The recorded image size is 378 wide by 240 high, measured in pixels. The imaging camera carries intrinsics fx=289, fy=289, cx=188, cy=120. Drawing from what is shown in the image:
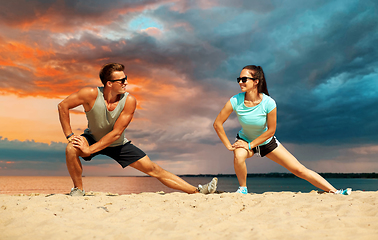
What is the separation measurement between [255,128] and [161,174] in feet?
6.89

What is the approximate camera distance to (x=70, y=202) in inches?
172

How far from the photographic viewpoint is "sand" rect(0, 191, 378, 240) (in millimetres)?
2959

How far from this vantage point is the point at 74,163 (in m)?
5.46

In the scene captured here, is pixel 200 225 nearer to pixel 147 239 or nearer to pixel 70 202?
pixel 147 239

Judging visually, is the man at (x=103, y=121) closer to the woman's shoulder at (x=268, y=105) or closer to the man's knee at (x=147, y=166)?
the man's knee at (x=147, y=166)

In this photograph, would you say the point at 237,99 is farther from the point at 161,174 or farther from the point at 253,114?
the point at 161,174

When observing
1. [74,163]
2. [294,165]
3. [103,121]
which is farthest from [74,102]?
[294,165]

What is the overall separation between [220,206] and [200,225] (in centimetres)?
81

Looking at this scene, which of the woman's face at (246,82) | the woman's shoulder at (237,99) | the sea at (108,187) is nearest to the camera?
the woman's face at (246,82)

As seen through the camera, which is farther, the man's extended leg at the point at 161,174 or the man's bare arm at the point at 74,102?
the man's extended leg at the point at 161,174

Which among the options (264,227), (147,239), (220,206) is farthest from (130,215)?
(264,227)

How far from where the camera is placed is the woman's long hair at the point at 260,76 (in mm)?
5629

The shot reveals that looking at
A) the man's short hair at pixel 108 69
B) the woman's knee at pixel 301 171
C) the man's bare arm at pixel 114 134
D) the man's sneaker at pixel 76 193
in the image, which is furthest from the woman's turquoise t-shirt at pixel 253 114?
the man's sneaker at pixel 76 193

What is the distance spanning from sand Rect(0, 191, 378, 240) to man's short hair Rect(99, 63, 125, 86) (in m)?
2.21
